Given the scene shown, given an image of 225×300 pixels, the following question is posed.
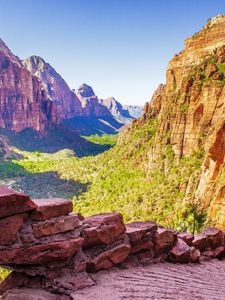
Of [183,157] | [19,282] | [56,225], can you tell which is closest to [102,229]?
[56,225]

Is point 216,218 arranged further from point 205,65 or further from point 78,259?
point 205,65

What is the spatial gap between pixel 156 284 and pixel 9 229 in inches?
172

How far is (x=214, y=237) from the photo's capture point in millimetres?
14688

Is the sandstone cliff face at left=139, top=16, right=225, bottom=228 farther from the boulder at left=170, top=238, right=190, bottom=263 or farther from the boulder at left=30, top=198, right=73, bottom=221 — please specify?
the boulder at left=30, top=198, right=73, bottom=221

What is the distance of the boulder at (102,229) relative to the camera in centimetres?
894

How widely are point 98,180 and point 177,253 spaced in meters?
77.0

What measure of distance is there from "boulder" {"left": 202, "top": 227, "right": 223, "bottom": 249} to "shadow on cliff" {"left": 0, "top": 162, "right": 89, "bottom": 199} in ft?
224

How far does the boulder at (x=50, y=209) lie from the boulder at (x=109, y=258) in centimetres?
162

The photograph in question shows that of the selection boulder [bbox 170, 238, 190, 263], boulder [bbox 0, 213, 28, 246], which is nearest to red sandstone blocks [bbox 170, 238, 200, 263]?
boulder [bbox 170, 238, 190, 263]

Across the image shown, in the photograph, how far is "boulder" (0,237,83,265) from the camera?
731cm

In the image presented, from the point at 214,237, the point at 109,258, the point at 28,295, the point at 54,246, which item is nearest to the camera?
the point at 28,295

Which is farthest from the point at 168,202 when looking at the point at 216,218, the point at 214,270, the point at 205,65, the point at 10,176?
the point at 10,176

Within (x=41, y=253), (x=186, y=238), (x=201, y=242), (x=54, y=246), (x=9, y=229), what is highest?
(x=9, y=229)

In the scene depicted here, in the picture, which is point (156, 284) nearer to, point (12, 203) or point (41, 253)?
point (41, 253)
